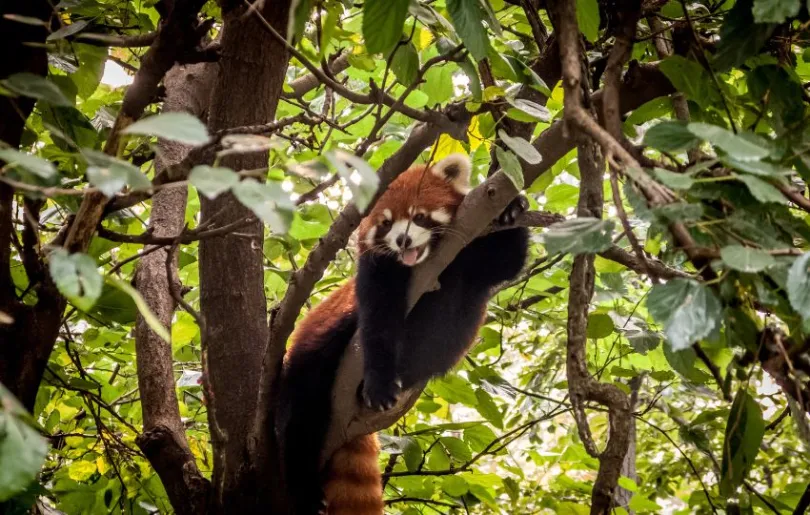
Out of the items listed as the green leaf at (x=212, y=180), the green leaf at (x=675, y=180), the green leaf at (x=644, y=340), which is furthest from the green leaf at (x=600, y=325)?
the green leaf at (x=212, y=180)

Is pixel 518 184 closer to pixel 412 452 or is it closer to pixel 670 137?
pixel 670 137

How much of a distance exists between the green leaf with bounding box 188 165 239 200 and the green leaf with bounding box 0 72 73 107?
34 cm

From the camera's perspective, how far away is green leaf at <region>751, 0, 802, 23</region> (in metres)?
1.12

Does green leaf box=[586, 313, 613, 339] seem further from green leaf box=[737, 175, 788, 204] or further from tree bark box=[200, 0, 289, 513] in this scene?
green leaf box=[737, 175, 788, 204]

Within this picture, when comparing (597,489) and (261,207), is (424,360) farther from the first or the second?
(261,207)

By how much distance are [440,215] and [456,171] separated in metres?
0.24

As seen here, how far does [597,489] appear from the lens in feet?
5.15

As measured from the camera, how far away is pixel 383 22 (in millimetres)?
1334

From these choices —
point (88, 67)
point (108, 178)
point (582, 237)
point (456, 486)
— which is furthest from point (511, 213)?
point (108, 178)

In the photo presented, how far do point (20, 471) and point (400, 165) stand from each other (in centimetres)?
111

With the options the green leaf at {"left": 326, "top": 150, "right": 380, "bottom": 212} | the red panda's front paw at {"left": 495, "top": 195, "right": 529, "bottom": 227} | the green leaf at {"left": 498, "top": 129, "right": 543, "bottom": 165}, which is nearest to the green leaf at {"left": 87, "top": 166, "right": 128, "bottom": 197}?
the green leaf at {"left": 326, "top": 150, "right": 380, "bottom": 212}

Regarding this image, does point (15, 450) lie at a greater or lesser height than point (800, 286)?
lesser

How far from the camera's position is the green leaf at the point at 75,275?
94 centimetres

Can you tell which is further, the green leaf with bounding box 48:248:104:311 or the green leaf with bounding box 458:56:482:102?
the green leaf with bounding box 458:56:482:102
